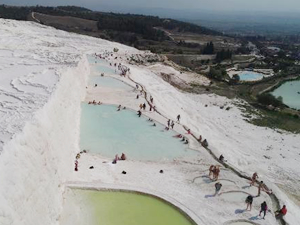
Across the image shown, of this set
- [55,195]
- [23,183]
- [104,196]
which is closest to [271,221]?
[104,196]

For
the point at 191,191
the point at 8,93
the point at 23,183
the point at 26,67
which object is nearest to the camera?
the point at 23,183

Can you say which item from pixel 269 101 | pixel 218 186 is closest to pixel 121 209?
pixel 218 186

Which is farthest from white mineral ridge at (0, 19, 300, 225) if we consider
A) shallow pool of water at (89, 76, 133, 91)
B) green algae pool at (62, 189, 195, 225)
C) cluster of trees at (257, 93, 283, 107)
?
cluster of trees at (257, 93, 283, 107)

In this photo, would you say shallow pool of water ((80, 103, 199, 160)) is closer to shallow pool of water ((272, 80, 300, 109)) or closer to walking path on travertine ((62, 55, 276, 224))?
walking path on travertine ((62, 55, 276, 224))

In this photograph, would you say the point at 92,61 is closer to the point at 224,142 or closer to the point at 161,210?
the point at 224,142

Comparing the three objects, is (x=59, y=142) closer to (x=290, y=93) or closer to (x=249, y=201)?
(x=249, y=201)

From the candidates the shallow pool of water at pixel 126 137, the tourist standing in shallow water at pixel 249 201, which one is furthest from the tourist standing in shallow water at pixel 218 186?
the shallow pool of water at pixel 126 137
